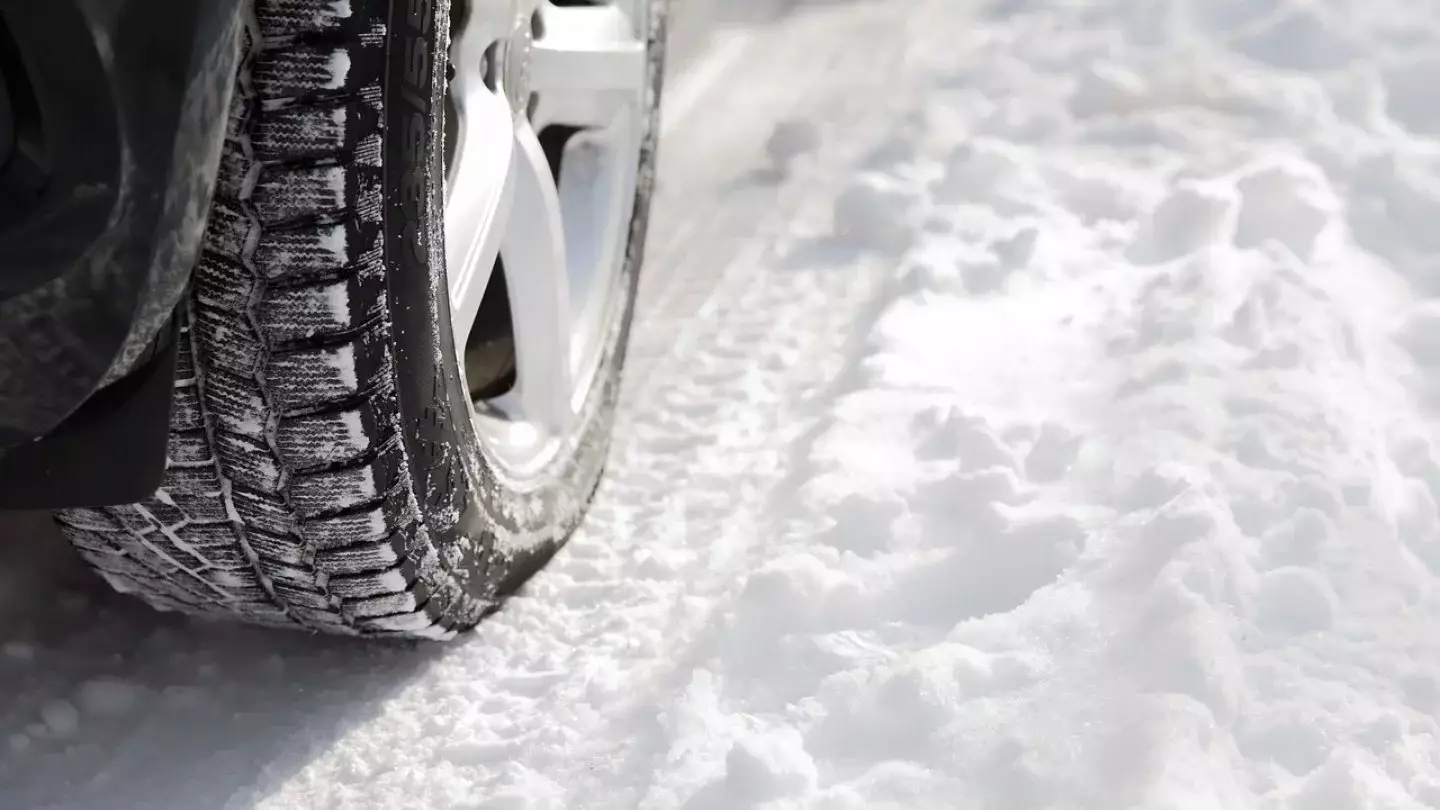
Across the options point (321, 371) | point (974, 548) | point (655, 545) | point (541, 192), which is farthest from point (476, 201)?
point (974, 548)

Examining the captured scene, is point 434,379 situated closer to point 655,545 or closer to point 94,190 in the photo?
point 94,190

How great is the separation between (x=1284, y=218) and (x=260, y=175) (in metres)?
1.23

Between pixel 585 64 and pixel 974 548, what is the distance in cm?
A: 69

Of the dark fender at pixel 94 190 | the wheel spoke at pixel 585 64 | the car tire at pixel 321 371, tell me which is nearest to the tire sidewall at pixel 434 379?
the car tire at pixel 321 371

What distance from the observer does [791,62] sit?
2.10 m

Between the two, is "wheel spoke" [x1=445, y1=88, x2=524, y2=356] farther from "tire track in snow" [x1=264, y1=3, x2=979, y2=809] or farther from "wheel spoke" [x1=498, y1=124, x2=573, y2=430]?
"tire track in snow" [x1=264, y1=3, x2=979, y2=809]

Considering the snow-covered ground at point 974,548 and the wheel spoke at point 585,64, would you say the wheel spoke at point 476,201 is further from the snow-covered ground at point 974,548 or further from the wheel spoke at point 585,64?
the snow-covered ground at point 974,548

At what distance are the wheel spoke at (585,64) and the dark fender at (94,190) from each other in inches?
25.4

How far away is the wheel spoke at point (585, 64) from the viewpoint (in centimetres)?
119

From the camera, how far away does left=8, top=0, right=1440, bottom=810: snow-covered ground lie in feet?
2.87

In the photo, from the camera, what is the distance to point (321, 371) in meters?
0.69

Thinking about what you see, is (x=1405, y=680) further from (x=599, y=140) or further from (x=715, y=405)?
(x=599, y=140)

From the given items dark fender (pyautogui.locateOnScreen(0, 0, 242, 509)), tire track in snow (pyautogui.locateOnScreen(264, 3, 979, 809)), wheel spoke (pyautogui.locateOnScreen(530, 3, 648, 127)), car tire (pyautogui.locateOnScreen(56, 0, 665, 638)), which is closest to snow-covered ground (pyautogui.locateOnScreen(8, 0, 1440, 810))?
tire track in snow (pyautogui.locateOnScreen(264, 3, 979, 809))

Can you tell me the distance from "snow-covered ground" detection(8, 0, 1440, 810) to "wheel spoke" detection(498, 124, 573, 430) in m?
0.14
